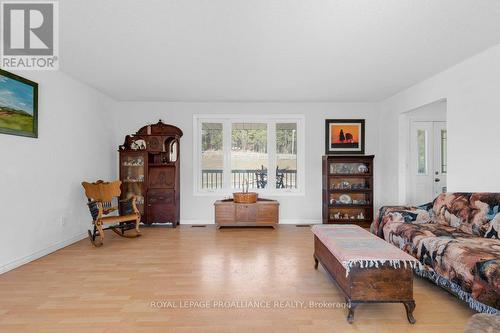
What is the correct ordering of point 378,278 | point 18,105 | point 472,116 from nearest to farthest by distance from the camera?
point 378,278 < point 18,105 < point 472,116

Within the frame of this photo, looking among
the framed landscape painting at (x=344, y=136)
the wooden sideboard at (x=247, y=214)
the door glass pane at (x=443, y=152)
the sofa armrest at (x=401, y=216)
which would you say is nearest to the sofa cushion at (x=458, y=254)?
the sofa armrest at (x=401, y=216)

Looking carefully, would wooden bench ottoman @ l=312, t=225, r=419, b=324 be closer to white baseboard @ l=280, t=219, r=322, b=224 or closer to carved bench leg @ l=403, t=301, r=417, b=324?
carved bench leg @ l=403, t=301, r=417, b=324

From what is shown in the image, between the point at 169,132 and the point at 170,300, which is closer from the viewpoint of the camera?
the point at 170,300

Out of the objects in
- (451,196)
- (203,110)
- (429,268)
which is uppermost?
(203,110)

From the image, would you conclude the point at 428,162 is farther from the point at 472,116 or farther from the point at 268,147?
the point at 268,147

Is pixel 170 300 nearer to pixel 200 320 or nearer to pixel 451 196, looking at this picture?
pixel 200 320

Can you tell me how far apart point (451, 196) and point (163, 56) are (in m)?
4.02

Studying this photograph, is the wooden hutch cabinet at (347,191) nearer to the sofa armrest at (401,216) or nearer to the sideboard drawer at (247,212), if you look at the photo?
the sideboard drawer at (247,212)

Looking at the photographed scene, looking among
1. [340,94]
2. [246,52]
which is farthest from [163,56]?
[340,94]

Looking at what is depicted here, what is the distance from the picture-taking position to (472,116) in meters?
3.34

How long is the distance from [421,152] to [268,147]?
310 centimetres

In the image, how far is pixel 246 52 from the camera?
3154 millimetres

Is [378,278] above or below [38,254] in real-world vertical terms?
above

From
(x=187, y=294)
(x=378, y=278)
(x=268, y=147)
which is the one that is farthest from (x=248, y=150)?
(x=378, y=278)
